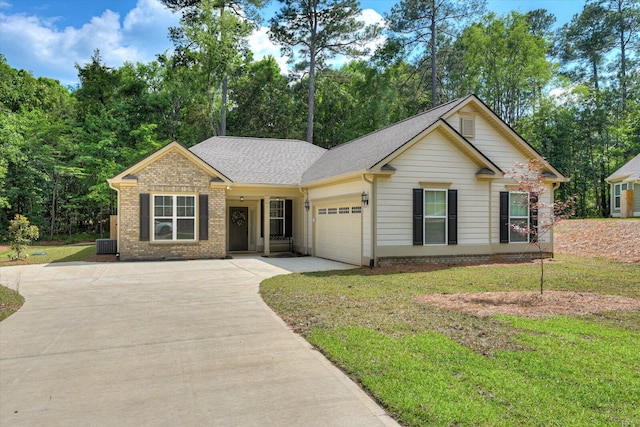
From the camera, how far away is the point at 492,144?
15047mm

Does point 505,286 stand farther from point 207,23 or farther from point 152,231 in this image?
point 207,23

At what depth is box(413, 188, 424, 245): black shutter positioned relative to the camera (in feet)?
42.1

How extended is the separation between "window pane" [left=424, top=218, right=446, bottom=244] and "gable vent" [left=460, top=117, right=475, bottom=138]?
3.64m

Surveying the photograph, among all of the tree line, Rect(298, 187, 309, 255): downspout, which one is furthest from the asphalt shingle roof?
the tree line

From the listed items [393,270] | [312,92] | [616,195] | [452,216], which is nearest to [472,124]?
[452,216]

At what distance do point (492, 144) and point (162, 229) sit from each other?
1251 centimetres

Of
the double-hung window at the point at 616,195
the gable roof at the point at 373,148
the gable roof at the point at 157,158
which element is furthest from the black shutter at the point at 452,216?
the double-hung window at the point at 616,195

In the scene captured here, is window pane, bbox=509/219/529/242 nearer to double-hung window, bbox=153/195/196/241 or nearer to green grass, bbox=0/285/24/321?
double-hung window, bbox=153/195/196/241

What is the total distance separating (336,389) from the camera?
12.6 ft

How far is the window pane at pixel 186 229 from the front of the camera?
49.7 feet

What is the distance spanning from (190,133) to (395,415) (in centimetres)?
2944

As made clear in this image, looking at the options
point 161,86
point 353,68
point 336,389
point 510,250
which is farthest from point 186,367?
point 353,68

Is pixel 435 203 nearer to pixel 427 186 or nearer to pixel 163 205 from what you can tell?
pixel 427 186

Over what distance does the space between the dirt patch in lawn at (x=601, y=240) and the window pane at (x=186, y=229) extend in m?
14.8
